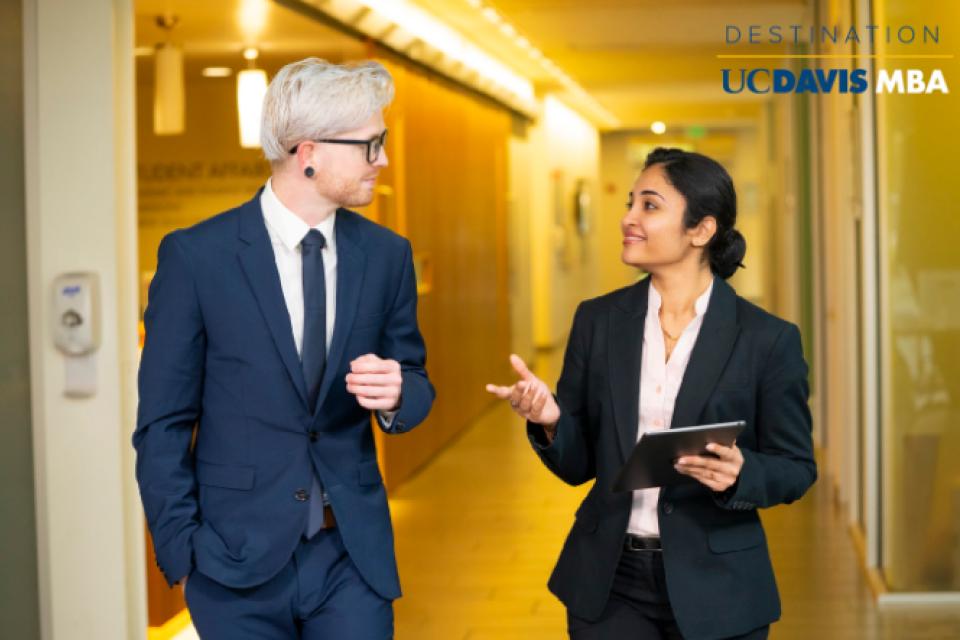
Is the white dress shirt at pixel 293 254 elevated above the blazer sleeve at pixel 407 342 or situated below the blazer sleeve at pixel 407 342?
above

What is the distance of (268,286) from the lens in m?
2.64

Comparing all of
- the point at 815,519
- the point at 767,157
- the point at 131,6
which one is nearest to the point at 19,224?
the point at 131,6

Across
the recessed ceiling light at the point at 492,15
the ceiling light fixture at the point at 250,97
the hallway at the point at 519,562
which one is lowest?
the hallway at the point at 519,562

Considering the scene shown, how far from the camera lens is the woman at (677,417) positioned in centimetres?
285

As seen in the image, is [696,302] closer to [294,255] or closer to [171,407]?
[294,255]

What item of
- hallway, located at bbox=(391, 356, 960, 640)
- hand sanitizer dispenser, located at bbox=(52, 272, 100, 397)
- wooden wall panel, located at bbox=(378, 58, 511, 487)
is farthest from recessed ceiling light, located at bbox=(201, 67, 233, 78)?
hand sanitizer dispenser, located at bbox=(52, 272, 100, 397)

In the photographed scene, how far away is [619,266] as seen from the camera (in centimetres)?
2623

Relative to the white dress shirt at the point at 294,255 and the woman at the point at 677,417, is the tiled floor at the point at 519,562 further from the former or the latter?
the white dress shirt at the point at 294,255

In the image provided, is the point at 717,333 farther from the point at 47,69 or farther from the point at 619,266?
the point at 619,266

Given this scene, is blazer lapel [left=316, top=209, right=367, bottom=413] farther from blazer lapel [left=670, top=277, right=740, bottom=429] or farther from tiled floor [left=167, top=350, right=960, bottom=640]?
tiled floor [left=167, top=350, right=960, bottom=640]

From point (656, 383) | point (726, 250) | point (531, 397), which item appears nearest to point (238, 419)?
point (531, 397)

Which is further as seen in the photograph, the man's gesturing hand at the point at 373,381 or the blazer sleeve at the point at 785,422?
the blazer sleeve at the point at 785,422

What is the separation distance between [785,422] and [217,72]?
935cm

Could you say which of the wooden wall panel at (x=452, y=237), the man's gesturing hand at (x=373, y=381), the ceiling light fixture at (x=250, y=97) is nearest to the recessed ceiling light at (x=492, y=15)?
the wooden wall panel at (x=452, y=237)
